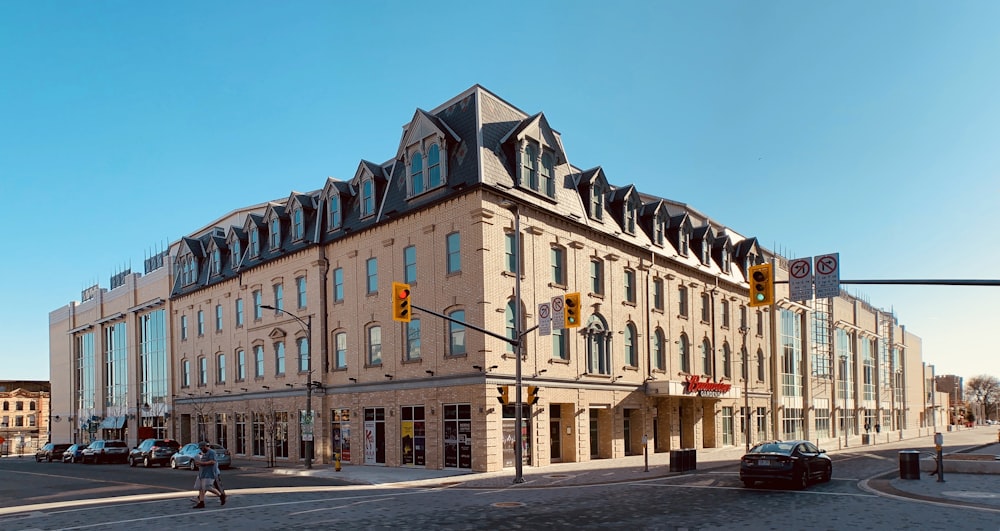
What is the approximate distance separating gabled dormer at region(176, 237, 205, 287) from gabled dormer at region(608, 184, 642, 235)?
30852 millimetres

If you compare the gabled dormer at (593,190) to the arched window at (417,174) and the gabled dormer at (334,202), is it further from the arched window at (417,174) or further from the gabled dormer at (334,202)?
the gabled dormer at (334,202)

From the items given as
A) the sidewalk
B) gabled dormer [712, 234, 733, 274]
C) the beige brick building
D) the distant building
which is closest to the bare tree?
the beige brick building

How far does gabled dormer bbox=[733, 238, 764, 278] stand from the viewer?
54.2 m

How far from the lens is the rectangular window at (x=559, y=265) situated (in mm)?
35266

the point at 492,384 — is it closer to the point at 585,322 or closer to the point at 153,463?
the point at 585,322

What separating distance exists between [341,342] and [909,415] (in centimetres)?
7662

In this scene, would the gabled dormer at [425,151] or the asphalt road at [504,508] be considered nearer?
the asphalt road at [504,508]

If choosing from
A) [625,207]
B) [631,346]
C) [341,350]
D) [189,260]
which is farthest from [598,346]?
[189,260]

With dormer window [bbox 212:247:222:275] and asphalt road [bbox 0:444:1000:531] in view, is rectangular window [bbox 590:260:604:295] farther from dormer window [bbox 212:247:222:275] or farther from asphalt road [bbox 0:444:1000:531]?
dormer window [bbox 212:247:222:275]

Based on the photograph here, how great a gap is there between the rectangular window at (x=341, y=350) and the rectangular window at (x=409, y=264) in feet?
20.1

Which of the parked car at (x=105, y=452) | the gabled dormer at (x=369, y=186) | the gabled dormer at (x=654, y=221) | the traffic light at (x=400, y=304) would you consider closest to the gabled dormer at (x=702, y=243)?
the gabled dormer at (x=654, y=221)

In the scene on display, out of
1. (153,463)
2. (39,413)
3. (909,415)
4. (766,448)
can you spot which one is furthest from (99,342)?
(909,415)

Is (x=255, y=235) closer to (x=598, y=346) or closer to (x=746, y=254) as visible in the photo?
(x=598, y=346)

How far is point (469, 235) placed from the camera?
3150cm
